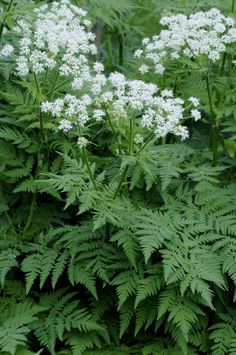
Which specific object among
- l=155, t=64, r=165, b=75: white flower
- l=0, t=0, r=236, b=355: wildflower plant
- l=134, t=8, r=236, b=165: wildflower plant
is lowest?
l=0, t=0, r=236, b=355: wildflower plant

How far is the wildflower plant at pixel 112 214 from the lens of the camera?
3975mm

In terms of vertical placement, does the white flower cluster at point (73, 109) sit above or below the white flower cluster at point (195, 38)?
below

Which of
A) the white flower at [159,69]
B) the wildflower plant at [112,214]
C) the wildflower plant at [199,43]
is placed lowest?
the wildflower plant at [112,214]

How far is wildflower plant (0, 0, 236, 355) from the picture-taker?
397cm

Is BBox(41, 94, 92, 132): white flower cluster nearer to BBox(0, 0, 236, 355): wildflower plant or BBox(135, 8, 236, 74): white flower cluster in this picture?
BBox(0, 0, 236, 355): wildflower plant

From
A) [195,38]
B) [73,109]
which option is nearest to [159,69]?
[195,38]

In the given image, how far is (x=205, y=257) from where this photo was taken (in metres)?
4.03

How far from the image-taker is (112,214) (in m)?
3.96

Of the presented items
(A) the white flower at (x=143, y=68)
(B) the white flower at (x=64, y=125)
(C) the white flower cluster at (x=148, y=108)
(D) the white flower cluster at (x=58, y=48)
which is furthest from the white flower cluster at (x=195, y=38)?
(B) the white flower at (x=64, y=125)

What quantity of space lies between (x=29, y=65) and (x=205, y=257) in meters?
1.95

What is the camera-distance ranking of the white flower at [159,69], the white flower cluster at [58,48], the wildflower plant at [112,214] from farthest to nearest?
1. the white flower at [159,69]
2. the white flower cluster at [58,48]
3. the wildflower plant at [112,214]

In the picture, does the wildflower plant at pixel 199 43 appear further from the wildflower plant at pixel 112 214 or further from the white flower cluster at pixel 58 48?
the white flower cluster at pixel 58 48

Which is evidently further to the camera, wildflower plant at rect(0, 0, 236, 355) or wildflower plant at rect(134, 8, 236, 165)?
wildflower plant at rect(134, 8, 236, 165)

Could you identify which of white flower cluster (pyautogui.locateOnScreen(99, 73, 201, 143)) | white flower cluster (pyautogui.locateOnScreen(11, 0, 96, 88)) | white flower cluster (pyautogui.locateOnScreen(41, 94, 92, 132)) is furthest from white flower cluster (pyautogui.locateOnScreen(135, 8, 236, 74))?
white flower cluster (pyautogui.locateOnScreen(41, 94, 92, 132))
